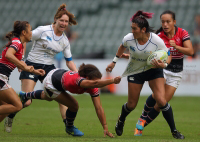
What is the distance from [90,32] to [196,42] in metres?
6.26

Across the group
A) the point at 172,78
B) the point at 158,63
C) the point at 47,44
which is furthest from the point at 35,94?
the point at 172,78

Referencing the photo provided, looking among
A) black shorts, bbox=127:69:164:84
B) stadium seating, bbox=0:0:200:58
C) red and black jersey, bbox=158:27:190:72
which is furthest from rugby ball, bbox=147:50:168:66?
stadium seating, bbox=0:0:200:58

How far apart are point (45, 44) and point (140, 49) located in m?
2.02

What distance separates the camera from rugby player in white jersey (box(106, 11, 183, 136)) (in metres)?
6.27

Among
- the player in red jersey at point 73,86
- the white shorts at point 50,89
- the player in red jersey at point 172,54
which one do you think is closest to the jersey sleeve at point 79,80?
the player in red jersey at point 73,86

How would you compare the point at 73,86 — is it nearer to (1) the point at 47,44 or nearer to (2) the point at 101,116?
(2) the point at 101,116

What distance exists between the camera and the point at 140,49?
6.34 m

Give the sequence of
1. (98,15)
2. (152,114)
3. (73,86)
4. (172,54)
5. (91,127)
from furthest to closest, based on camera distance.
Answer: (98,15) < (91,127) < (172,54) < (152,114) < (73,86)

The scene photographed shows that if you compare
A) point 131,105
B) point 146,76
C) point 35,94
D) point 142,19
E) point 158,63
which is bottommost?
point 131,105

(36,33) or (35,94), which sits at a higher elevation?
(36,33)

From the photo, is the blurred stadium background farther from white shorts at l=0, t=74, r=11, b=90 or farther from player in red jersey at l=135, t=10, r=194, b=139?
white shorts at l=0, t=74, r=11, b=90

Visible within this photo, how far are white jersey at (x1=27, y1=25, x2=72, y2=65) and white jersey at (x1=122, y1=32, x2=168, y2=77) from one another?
4.84 ft

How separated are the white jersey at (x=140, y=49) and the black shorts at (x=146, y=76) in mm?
73

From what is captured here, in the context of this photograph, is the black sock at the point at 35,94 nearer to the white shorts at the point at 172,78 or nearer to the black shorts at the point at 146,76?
the black shorts at the point at 146,76
